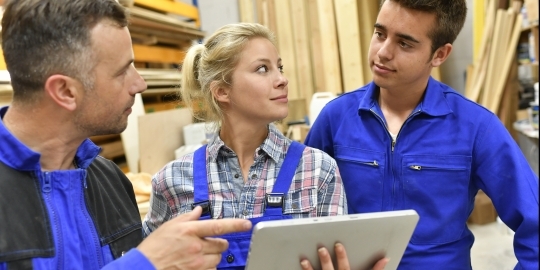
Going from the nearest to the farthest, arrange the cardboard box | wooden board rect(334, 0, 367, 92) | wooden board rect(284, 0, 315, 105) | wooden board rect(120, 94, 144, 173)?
wooden board rect(120, 94, 144, 173) < the cardboard box < wooden board rect(334, 0, 367, 92) < wooden board rect(284, 0, 315, 105)

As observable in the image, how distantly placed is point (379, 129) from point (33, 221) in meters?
1.11

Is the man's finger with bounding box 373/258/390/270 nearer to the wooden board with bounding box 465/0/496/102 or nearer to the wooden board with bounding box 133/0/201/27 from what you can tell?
the wooden board with bounding box 465/0/496/102

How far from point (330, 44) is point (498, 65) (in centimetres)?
151

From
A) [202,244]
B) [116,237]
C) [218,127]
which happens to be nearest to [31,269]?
[116,237]

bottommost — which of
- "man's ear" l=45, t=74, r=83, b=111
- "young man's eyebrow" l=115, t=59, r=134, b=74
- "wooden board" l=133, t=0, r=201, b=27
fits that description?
"man's ear" l=45, t=74, r=83, b=111

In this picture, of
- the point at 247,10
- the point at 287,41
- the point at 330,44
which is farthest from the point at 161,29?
the point at 330,44

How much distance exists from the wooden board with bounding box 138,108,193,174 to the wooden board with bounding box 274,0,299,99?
1.55 m

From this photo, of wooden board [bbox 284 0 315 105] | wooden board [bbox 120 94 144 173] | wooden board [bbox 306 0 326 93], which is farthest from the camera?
wooden board [bbox 284 0 315 105]

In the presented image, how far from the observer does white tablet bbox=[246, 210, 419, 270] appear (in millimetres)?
967

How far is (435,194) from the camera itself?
1503 mm

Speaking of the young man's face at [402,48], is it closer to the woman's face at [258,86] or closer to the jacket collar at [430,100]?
the jacket collar at [430,100]

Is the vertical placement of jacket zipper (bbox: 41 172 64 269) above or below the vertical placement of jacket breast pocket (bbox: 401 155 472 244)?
above

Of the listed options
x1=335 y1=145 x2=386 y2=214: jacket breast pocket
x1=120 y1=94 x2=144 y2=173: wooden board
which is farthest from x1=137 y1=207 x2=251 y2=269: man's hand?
x1=120 y1=94 x2=144 y2=173: wooden board

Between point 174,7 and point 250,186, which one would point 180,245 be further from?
point 174,7
